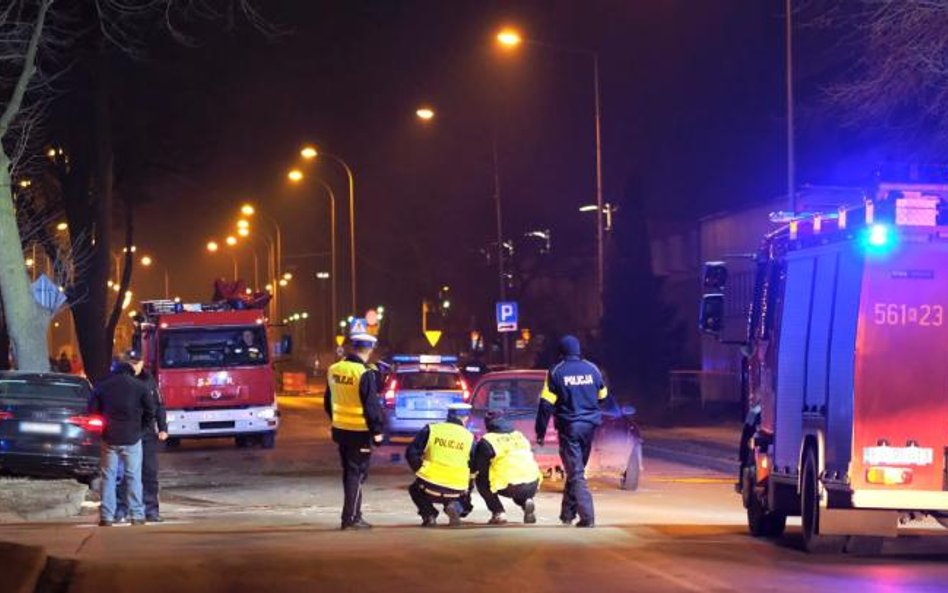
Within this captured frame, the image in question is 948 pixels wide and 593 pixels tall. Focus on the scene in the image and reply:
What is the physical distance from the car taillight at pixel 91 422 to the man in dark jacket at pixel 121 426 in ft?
0.21

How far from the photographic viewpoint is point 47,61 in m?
33.5

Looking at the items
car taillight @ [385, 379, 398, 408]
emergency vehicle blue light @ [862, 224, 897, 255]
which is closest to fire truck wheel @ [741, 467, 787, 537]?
emergency vehicle blue light @ [862, 224, 897, 255]

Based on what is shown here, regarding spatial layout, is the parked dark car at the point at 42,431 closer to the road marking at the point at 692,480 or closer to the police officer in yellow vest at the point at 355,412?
the police officer in yellow vest at the point at 355,412

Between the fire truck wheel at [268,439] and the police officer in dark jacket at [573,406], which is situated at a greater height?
the police officer in dark jacket at [573,406]

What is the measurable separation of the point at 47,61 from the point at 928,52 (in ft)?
72.0

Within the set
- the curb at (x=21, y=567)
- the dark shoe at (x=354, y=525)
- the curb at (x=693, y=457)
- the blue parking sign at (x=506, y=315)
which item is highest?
the blue parking sign at (x=506, y=315)

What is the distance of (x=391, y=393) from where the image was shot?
89.4 feet

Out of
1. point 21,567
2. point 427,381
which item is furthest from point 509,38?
point 21,567

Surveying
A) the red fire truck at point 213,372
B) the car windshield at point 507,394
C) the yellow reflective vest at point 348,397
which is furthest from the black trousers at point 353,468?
the red fire truck at point 213,372

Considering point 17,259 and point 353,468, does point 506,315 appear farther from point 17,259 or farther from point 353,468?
point 353,468

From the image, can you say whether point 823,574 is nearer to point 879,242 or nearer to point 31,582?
point 879,242

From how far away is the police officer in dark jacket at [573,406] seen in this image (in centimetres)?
1284

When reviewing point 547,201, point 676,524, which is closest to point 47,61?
point 676,524

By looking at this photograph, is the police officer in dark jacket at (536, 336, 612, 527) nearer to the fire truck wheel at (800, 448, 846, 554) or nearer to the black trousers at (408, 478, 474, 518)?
the black trousers at (408, 478, 474, 518)
